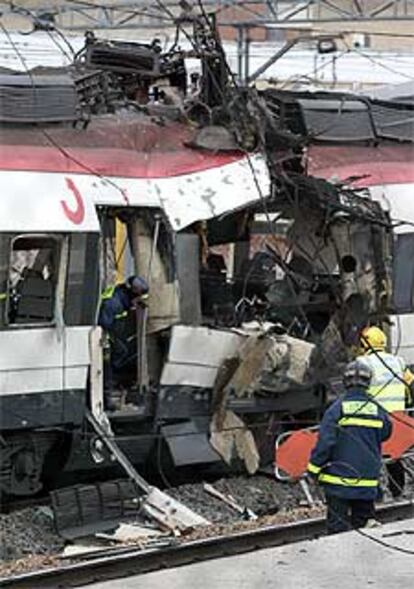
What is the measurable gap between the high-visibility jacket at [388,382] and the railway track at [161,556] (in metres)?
0.93

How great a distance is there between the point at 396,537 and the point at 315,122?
5.78 meters

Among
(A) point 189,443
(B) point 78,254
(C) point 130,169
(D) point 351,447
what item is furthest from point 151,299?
(D) point 351,447

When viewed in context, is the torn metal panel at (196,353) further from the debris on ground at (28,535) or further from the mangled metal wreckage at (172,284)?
the debris on ground at (28,535)

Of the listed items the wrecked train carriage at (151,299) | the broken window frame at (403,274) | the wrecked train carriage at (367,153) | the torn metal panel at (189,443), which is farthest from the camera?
the broken window frame at (403,274)

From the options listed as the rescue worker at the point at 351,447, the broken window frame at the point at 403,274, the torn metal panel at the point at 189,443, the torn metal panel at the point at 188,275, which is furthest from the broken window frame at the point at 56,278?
the broken window frame at the point at 403,274

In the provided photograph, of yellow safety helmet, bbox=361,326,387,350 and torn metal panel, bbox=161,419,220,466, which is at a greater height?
yellow safety helmet, bbox=361,326,387,350

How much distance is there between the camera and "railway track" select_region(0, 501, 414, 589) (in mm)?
8219

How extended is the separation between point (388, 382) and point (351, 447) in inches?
99.6

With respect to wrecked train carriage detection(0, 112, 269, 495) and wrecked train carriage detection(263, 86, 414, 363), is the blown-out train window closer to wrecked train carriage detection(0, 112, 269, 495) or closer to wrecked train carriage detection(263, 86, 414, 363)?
wrecked train carriage detection(0, 112, 269, 495)

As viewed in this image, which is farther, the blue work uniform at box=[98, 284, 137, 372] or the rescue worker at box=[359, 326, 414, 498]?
the blue work uniform at box=[98, 284, 137, 372]

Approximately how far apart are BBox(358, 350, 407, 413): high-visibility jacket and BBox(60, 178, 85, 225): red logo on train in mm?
2669

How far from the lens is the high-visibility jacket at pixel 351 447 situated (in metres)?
8.19

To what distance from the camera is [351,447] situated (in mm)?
8227

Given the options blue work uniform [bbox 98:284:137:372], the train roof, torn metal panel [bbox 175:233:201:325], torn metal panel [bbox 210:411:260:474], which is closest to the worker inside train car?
blue work uniform [bbox 98:284:137:372]
